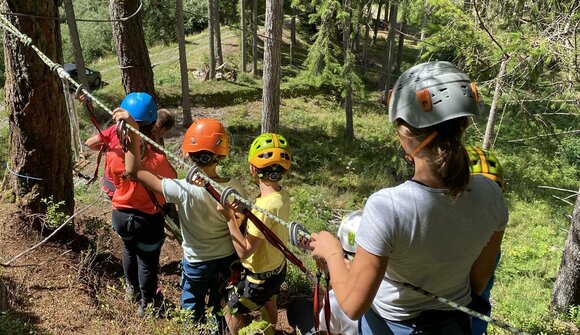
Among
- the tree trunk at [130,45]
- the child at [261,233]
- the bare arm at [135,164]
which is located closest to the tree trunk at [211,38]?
the tree trunk at [130,45]

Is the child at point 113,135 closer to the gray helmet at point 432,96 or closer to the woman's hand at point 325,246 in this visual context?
the woman's hand at point 325,246

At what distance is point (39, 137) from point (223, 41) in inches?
1248

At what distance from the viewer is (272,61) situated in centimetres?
1009

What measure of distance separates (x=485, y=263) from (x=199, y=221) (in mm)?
2109

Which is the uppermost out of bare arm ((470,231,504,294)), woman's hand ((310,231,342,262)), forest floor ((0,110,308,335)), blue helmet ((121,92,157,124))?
blue helmet ((121,92,157,124))

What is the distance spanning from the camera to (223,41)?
34562 millimetres

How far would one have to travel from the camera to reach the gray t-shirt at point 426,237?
5.70 ft

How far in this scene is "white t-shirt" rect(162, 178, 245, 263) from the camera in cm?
324

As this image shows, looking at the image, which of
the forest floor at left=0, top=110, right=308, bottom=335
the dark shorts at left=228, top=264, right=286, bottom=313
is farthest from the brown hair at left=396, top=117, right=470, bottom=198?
the forest floor at left=0, top=110, right=308, bottom=335

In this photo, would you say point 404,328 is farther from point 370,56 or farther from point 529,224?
point 370,56

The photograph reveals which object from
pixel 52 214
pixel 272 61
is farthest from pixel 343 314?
pixel 272 61

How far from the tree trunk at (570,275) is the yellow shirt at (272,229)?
5352 mm

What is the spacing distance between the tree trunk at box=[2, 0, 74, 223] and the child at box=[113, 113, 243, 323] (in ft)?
5.78

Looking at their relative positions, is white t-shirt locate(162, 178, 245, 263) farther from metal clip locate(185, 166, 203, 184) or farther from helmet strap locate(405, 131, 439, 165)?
helmet strap locate(405, 131, 439, 165)
